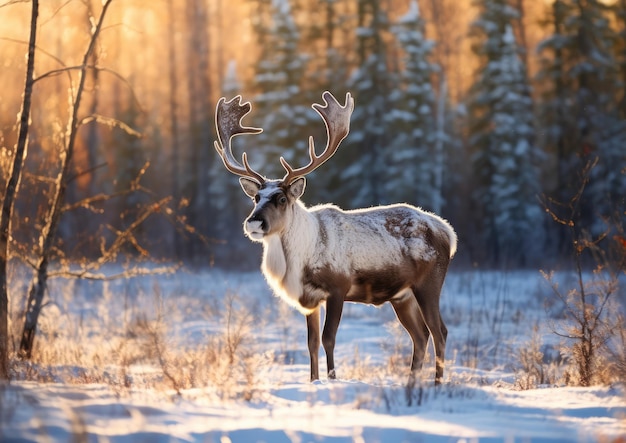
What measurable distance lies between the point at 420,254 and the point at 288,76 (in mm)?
20182

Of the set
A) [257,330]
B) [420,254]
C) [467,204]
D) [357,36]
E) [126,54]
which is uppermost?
[126,54]

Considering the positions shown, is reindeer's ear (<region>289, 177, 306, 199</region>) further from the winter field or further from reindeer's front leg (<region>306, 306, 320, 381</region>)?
→ the winter field

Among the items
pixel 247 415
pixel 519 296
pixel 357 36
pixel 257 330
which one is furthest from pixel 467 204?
pixel 247 415

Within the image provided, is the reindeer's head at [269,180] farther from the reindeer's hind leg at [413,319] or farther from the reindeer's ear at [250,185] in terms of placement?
the reindeer's hind leg at [413,319]

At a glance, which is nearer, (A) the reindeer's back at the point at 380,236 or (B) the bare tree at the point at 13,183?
(B) the bare tree at the point at 13,183

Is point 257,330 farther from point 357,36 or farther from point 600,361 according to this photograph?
point 357,36

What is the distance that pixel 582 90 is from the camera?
85.7 ft

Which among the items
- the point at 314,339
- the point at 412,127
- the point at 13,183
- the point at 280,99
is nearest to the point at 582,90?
the point at 412,127

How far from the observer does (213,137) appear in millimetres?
31500

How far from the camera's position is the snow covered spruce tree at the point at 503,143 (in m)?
25.7

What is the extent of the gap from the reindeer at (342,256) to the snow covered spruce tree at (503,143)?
691 inches

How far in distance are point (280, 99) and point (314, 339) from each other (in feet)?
66.1

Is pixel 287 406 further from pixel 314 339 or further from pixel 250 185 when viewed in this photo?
pixel 250 185

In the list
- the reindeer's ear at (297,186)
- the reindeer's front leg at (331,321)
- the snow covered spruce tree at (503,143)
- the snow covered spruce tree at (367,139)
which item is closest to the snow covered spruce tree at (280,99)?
the snow covered spruce tree at (367,139)
